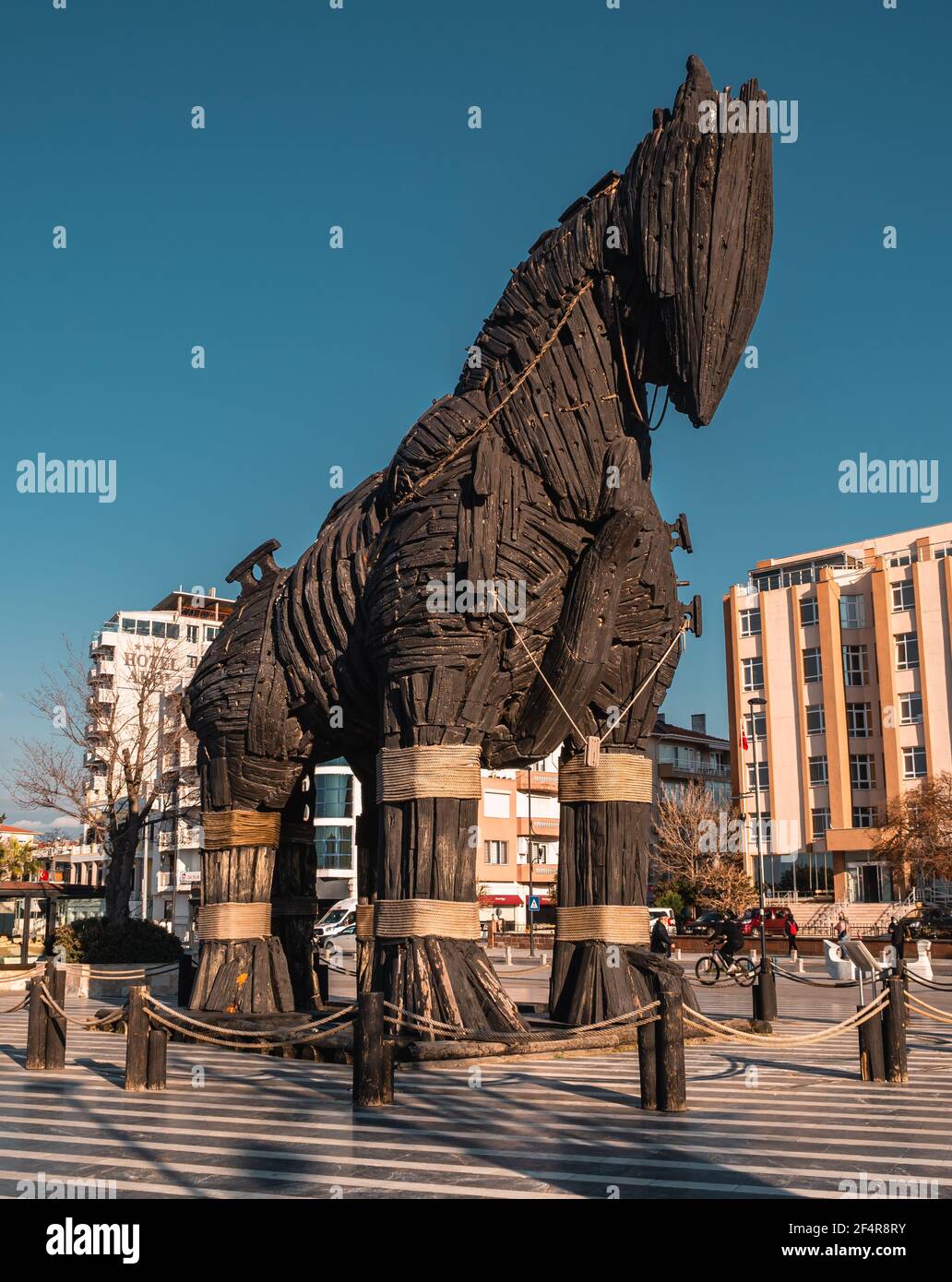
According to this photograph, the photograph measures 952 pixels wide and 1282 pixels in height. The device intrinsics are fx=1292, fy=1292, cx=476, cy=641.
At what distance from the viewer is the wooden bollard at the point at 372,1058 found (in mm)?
7926

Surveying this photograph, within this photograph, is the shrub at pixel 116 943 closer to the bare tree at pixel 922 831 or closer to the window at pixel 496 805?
the bare tree at pixel 922 831

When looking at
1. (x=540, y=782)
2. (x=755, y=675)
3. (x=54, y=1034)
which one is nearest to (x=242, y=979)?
(x=54, y=1034)

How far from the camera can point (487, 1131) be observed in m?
6.95

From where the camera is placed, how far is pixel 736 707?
55.9 m

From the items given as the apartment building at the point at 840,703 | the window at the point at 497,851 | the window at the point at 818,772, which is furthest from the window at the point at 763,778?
the window at the point at 497,851

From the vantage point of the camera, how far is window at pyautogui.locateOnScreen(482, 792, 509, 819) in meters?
57.8

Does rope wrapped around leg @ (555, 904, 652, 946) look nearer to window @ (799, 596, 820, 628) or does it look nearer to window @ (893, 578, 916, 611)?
window @ (893, 578, 916, 611)

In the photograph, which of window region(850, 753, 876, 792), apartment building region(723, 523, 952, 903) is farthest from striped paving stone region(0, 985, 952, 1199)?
window region(850, 753, 876, 792)

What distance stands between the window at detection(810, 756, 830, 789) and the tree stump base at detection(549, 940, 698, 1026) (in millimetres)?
44203

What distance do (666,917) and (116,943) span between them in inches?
817

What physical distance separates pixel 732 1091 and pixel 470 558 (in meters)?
4.19

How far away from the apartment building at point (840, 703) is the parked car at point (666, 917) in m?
12.4

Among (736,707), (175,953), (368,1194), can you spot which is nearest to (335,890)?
(736,707)
